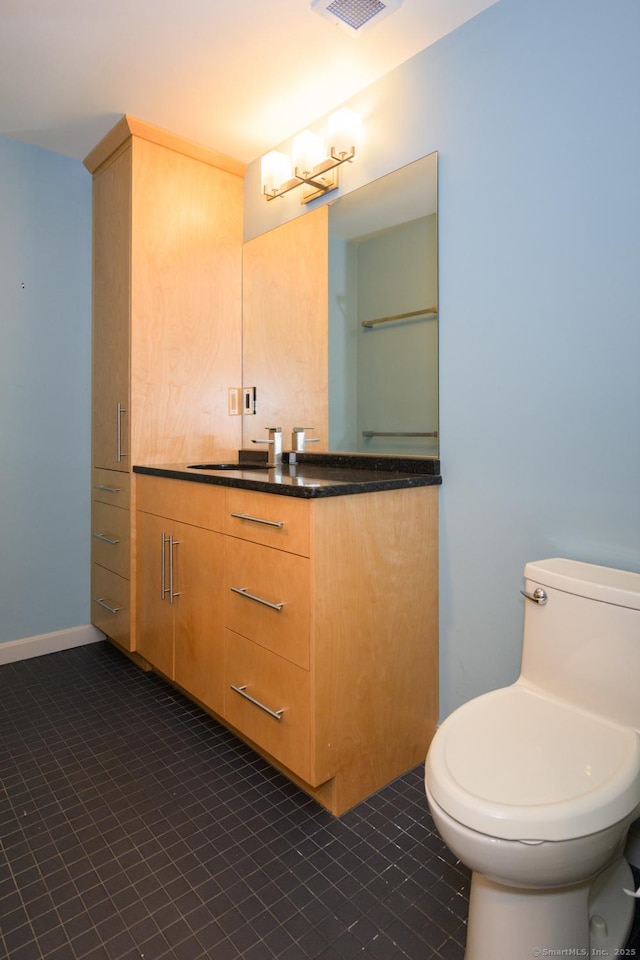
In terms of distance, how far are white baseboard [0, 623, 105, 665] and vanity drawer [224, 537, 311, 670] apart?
1290mm

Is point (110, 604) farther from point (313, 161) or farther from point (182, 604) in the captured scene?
point (313, 161)

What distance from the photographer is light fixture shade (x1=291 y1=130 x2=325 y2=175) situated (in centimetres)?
205

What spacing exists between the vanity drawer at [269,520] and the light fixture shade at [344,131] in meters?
1.30

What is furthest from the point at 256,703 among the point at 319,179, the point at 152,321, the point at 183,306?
the point at 319,179

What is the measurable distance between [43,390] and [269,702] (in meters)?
1.81

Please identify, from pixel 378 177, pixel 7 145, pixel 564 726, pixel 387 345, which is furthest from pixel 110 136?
pixel 564 726

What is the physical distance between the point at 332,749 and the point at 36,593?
173 centimetres

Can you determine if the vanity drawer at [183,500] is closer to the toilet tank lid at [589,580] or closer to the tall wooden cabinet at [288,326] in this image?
the tall wooden cabinet at [288,326]

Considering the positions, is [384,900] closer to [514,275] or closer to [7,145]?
[514,275]

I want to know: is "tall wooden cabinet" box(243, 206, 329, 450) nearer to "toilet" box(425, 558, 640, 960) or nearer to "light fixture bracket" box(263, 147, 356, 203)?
"light fixture bracket" box(263, 147, 356, 203)

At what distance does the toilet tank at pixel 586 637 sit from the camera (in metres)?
1.11

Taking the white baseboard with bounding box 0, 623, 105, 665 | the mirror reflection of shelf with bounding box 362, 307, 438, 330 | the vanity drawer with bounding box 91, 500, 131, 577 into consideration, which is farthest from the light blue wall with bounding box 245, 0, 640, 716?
the white baseboard with bounding box 0, 623, 105, 665

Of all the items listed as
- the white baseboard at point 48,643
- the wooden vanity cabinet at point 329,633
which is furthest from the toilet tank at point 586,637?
the white baseboard at point 48,643

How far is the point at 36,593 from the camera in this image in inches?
96.2
